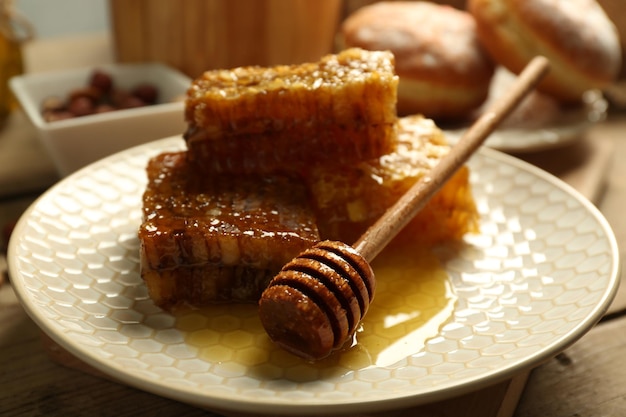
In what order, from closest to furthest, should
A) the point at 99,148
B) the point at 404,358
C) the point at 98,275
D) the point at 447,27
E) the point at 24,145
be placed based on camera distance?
1. the point at 404,358
2. the point at 98,275
3. the point at 99,148
4. the point at 24,145
5. the point at 447,27

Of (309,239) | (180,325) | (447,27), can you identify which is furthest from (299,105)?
(447,27)

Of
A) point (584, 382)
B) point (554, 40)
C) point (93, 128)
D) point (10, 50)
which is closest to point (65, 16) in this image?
point (10, 50)

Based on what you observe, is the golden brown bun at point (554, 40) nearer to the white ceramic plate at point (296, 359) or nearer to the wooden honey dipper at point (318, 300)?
the white ceramic plate at point (296, 359)

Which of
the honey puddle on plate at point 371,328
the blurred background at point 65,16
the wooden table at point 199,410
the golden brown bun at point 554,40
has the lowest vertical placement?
the blurred background at point 65,16

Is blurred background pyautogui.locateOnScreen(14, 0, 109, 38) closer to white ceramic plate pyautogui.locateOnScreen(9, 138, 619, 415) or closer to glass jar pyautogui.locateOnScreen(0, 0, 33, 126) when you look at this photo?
glass jar pyautogui.locateOnScreen(0, 0, 33, 126)

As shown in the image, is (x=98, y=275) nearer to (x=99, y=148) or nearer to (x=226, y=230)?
(x=226, y=230)

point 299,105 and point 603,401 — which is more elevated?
point 299,105

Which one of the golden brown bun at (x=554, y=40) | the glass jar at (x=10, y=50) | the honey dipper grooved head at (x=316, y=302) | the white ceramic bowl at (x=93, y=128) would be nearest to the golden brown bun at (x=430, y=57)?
the golden brown bun at (x=554, y=40)
